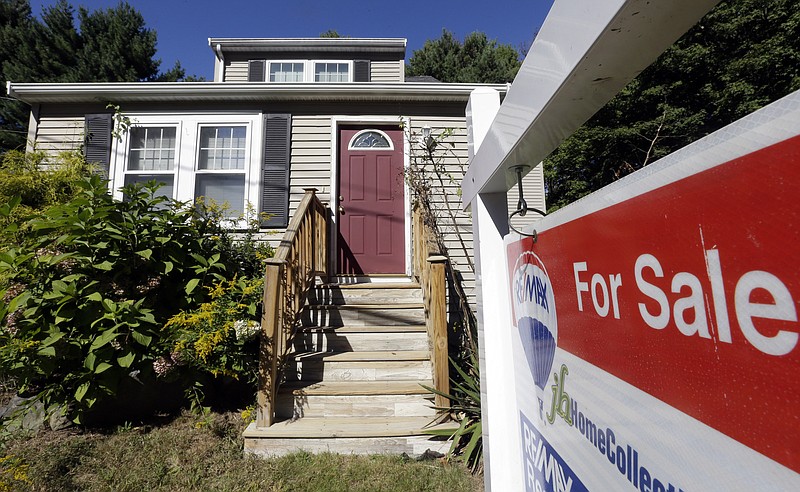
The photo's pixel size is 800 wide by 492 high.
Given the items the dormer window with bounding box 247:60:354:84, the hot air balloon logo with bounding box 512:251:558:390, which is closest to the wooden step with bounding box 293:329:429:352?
the hot air balloon logo with bounding box 512:251:558:390

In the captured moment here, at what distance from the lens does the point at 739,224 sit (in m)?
0.38

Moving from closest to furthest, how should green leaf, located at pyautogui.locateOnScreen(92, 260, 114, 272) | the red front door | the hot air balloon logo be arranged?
1. the hot air balloon logo
2. green leaf, located at pyautogui.locateOnScreen(92, 260, 114, 272)
3. the red front door

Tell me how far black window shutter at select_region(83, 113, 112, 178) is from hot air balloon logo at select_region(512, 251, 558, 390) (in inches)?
261

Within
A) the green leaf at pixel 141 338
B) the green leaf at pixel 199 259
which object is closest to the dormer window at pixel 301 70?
the green leaf at pixel 199 259

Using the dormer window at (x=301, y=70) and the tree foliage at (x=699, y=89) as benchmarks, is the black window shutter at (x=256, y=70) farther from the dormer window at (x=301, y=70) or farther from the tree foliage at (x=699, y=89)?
the tree foliage at (x=699, y=89)

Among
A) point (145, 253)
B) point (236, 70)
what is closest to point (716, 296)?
point (145, 253)

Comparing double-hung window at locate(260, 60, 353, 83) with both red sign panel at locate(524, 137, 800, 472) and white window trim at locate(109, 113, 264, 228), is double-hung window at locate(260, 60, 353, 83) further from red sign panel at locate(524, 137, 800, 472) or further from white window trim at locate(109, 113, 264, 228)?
red sign panel at locate(524, 137, 800, 472)

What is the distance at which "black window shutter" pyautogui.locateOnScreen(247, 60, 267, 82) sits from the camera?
30.5ft

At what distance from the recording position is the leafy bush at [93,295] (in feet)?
10.0

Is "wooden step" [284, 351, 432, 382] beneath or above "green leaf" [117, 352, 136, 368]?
beneath

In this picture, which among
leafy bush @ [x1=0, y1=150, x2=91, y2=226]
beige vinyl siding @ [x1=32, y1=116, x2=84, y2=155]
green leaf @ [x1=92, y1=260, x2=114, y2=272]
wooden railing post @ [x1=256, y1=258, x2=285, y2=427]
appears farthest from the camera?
beige vinyl siding @ [x1=32, y1=116, x2=84, y2=155]

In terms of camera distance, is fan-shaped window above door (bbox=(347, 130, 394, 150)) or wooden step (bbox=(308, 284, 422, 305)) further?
fan-shaped window above door (bbox=(347, 130, 394, 150))

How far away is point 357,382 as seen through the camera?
11.8 ft

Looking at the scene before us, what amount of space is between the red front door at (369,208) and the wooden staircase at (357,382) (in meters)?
1.21
